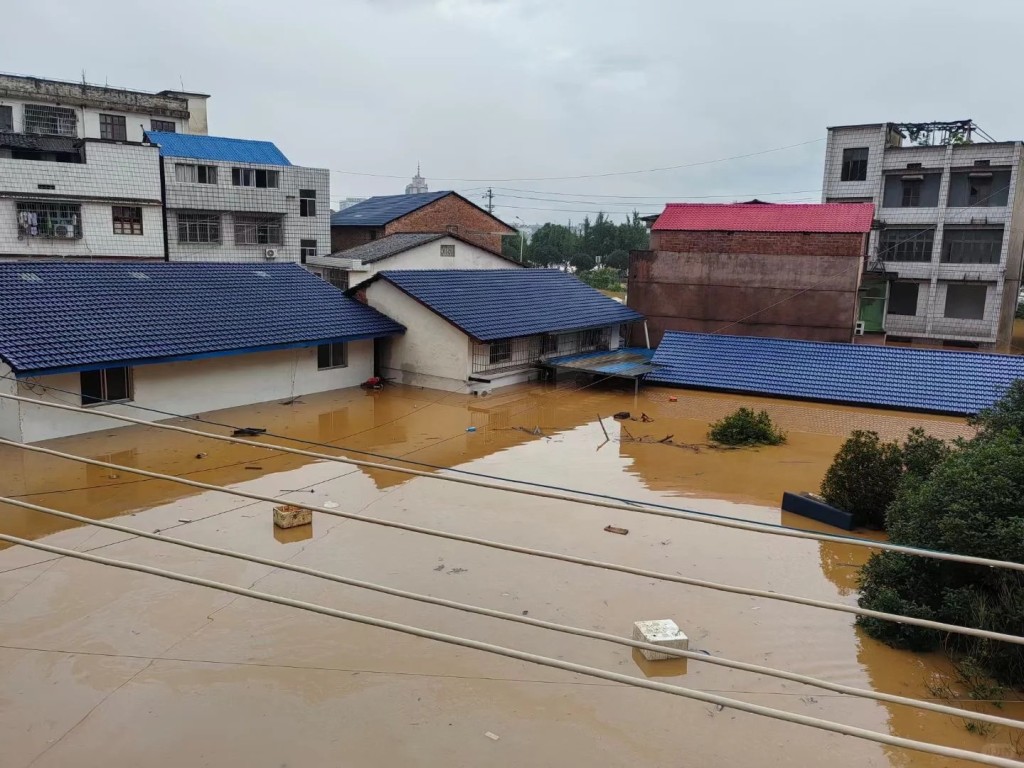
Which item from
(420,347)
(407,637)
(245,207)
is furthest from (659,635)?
(245,207)

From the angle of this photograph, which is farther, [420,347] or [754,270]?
[754,270]

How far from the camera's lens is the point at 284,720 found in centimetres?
751

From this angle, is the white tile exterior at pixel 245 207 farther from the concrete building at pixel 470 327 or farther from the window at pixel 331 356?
the window at pixel 331 356

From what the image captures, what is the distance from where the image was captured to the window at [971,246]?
3588 cm

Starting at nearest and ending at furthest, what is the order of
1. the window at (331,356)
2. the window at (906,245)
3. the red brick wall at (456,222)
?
the window at (331,356), the window at (906,245), the red brick wall at (456,222)

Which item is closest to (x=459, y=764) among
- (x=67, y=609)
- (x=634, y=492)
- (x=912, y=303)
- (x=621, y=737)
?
(x=621, y=737)

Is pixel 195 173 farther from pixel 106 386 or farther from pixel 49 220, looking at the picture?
pixel 106 386

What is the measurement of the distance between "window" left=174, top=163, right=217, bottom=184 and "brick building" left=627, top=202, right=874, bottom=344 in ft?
61.1

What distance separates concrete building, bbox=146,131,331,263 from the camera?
34125 mm

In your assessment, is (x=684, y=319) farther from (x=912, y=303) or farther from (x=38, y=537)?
(x=38, y=537)

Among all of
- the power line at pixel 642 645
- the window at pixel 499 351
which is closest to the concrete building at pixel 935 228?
the window at pixel 499 351

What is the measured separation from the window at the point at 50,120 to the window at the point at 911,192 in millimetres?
40451

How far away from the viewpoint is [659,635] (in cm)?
881

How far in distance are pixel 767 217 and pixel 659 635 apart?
23.9m
